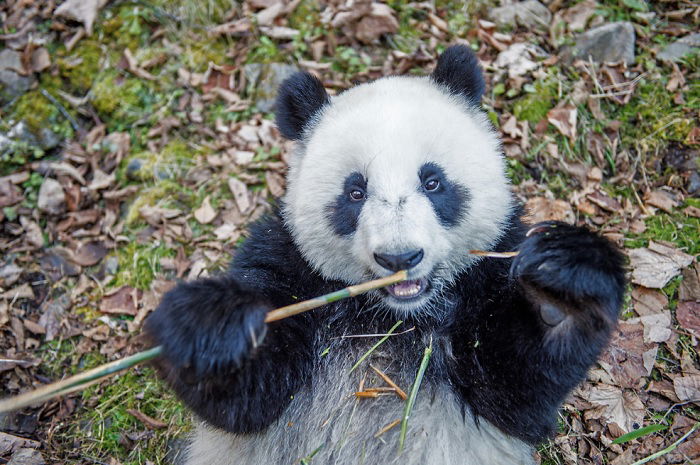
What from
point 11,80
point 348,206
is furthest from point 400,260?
point 11,80

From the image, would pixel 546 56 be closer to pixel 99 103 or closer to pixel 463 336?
pixel 463 336

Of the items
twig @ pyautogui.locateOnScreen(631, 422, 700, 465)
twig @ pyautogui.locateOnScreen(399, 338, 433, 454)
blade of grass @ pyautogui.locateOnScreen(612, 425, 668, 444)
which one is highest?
twig @ pyautogui.locateOnScreen(399, 338, 433, 454)

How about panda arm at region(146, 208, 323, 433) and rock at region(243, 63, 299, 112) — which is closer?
panda arm at region(146, 208, 323, 433)

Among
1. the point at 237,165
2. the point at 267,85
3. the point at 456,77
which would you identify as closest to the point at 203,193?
the point at 237,165

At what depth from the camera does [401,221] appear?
9.95 ft

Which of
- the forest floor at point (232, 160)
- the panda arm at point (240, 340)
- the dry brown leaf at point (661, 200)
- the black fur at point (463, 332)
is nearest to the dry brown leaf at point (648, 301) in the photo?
the forest floor at point (232, 160)

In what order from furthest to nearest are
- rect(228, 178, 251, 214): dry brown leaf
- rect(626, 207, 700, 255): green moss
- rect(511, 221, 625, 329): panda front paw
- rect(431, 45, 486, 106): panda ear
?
rect(228, 178, 251, 214): dry brown leaf → rect(626, 207, 700, 255): green moss → rect(431, 45, 486, 106): panda ear → rect(511, 221, 625, 329): panda front paw

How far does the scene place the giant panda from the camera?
2.96m

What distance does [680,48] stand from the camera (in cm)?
544

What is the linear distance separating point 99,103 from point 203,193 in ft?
5.37

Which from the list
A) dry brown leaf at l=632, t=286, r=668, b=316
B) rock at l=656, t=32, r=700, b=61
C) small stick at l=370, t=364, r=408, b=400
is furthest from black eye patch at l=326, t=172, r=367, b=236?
rock at l=656, t=32, r=700, b=61

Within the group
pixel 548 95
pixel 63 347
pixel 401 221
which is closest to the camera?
pixel 401 221

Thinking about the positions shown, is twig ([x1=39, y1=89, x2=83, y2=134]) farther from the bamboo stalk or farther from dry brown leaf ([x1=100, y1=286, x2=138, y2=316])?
the bamboo stalk

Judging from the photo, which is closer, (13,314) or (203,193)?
(13,314)
